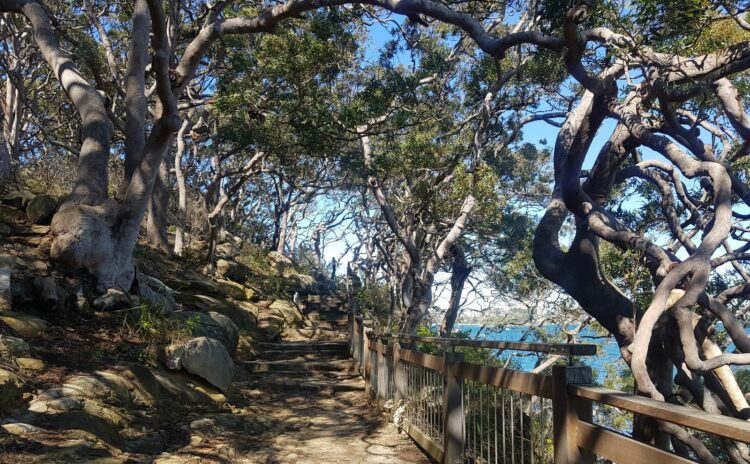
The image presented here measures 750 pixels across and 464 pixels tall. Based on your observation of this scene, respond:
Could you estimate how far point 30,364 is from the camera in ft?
16.9

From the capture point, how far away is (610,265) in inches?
388

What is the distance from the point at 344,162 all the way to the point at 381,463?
43.0 ft

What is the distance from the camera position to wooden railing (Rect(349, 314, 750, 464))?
2230 millimetres

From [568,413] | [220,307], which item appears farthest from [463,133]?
[568,413]

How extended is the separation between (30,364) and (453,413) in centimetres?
416

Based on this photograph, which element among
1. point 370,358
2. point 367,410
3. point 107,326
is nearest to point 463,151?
point 370,358

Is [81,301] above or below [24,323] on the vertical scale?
above

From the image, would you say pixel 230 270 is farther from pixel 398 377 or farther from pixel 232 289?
pixel 398 377

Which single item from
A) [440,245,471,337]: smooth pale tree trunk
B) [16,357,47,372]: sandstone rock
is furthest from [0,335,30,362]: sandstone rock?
[440,245,471,337]: smooth pale tree trunk

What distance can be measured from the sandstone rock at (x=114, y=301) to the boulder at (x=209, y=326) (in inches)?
31.7

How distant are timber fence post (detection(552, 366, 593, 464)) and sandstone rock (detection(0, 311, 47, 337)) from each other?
5.77 meters

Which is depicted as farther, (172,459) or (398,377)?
(398,377)

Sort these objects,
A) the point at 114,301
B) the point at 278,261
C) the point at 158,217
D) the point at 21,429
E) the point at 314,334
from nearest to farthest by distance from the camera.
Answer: the point at 21,429 → the point at 114,301 → the point at 314,334 → the point at 158,217 → the point at 278,261

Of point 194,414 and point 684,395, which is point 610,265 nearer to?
point 684,395
